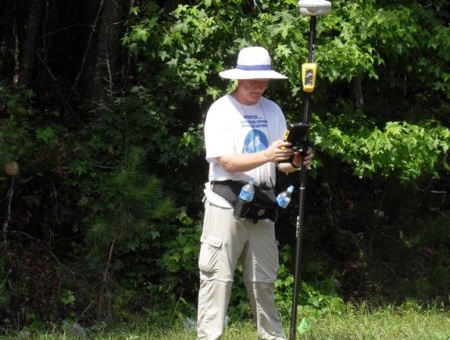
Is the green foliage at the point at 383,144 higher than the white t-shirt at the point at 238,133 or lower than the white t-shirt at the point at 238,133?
lower

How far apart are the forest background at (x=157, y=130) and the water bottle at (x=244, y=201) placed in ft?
7.40

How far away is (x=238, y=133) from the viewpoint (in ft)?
16.3

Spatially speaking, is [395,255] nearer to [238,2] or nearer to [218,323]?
[238,2]

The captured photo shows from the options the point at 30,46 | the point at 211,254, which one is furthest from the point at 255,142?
the point at 30,46

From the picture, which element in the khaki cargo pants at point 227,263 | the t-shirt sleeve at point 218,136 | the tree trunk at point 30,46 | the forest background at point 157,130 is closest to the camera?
the t-shirt sleeve at point 218,136

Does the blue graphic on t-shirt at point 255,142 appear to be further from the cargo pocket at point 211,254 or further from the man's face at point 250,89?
the cargo pocket at point 211,254

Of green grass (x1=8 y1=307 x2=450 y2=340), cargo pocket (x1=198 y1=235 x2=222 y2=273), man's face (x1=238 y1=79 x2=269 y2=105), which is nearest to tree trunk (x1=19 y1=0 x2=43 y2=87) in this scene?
green grass (x1=8 y1=307 x2=450 y2=340)

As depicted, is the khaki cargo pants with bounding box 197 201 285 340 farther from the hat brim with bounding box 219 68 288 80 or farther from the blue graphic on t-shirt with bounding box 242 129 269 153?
the hat brim with bounding box 219 68 288 80

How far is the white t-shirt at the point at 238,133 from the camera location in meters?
4.91

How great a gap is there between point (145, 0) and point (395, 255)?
3.92 m

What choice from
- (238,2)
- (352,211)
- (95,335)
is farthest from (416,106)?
(95,335)

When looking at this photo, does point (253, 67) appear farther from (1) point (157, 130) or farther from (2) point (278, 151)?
(1) point (157, 130)

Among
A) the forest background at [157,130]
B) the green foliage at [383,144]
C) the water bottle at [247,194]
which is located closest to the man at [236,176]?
the water bottle at [247,194]

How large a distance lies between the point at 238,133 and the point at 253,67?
41 cm
